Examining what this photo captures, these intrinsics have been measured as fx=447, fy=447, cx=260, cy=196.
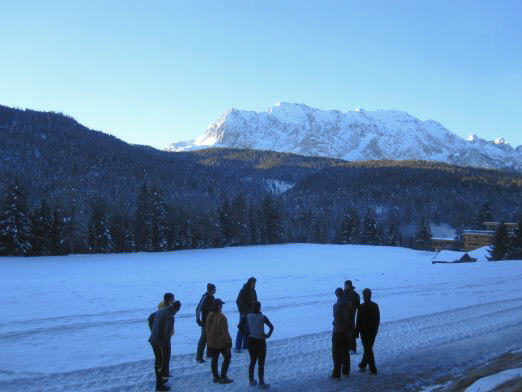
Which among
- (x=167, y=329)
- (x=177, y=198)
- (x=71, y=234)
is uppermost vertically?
(x=177, y=198)

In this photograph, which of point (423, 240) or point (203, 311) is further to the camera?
point (423, 240)

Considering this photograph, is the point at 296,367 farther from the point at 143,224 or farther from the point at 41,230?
the point at 143,224

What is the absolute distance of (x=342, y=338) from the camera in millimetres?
8938

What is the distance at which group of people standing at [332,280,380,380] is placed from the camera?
352 inches

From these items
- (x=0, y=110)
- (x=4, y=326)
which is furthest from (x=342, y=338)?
(x=0, y=110)

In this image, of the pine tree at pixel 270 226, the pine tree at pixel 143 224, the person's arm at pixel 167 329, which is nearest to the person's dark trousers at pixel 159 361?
the person's arm at pixel 167 329

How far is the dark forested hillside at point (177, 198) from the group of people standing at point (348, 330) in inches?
1470

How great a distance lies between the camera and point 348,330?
29.5 ft

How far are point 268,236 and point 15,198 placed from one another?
36725mm

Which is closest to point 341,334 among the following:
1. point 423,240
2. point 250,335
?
point 250,335

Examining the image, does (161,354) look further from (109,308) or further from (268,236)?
(268,236)

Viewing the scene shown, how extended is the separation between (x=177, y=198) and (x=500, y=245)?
139 feet

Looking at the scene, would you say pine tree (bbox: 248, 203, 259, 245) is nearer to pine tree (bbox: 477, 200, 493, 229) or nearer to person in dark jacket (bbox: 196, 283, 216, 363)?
person in dark jacket (bbox: 196, 283, 216, 363)

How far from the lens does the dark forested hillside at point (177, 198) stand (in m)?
49.2
